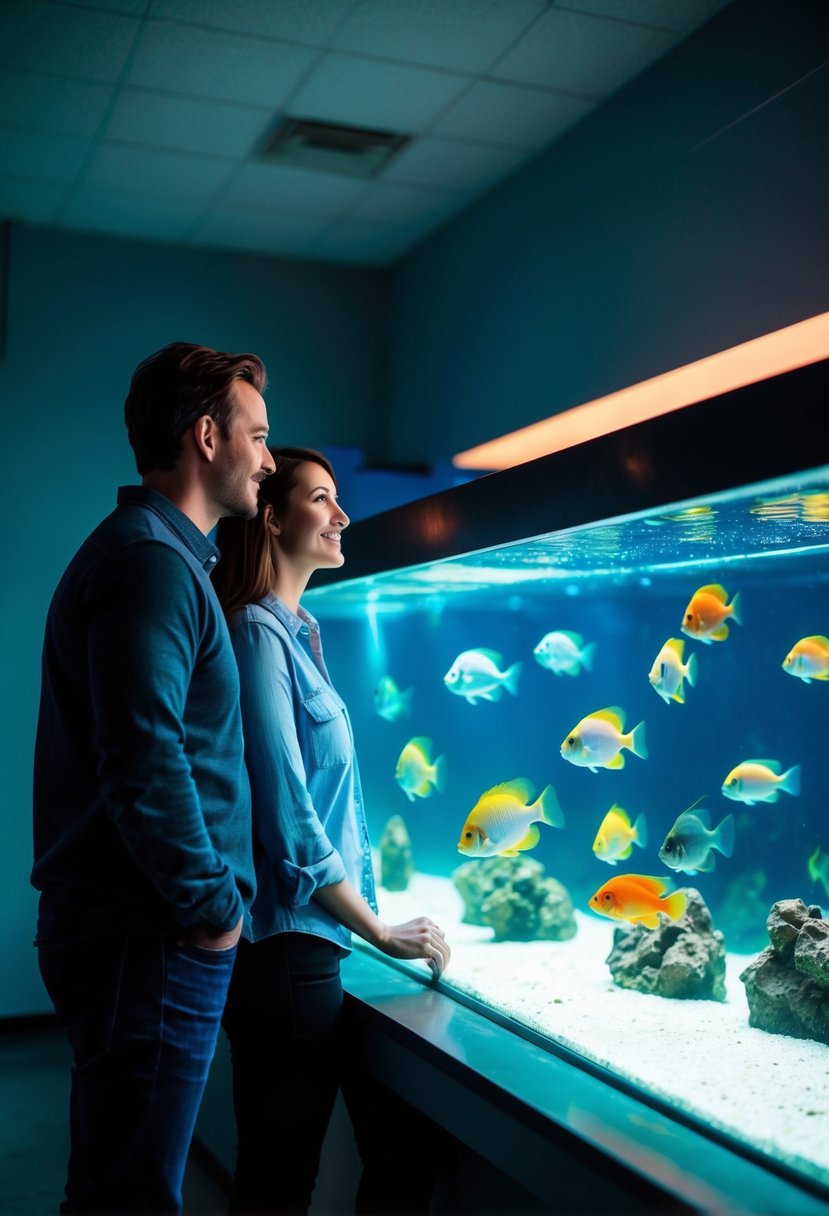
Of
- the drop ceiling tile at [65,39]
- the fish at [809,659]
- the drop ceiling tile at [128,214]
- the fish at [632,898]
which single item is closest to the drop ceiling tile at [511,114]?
the drop ceiling tile at [65,39]

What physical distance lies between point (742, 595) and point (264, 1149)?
155 centimetres

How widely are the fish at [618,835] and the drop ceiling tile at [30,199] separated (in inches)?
145

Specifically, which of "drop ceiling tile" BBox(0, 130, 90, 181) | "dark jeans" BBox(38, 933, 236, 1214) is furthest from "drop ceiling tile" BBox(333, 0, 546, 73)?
"dark jeans" BBox(38, 933, 236, 1214)

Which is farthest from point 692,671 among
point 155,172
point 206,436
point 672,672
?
point 155,172

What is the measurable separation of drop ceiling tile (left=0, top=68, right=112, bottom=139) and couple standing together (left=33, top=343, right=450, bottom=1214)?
8.74 feet

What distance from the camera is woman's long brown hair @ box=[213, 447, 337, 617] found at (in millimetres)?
2184

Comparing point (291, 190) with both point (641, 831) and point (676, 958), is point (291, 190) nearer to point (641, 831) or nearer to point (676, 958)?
point (641, 831)

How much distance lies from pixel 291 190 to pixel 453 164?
767mm

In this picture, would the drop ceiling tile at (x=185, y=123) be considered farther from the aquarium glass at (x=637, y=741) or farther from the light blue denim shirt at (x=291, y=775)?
the light blue denim shirt at (x=291, y=775)

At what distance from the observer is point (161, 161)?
451 centimetres

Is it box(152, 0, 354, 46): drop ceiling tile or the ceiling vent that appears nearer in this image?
box(152, 0, 354, 46): drop ceiling tile

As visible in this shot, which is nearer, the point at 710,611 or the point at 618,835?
the point at 710,611

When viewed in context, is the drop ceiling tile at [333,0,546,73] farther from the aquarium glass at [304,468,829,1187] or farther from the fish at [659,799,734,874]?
the fish at [659,799,734,874]

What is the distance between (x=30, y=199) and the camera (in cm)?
485
